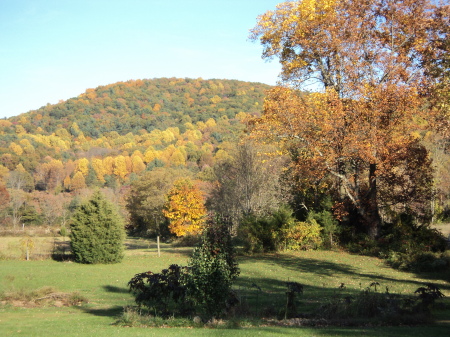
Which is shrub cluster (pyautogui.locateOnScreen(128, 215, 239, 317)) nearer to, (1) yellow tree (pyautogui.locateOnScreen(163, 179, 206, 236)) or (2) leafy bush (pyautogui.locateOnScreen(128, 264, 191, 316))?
(2) leafy bush (pyautogui.locateOnScreen(128, 264, 191, 316))

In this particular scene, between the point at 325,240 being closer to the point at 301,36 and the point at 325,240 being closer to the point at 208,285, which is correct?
the point at 301,36

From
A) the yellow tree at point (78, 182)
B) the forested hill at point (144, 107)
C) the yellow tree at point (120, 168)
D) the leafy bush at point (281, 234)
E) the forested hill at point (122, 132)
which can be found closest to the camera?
the leafy bush at point (281, 234)

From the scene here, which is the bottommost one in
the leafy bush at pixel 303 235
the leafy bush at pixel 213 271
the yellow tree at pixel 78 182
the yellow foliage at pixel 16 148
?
the leafy bush at pixel 303 235

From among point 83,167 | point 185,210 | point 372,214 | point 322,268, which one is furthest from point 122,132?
point 322,268

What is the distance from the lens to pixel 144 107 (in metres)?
148

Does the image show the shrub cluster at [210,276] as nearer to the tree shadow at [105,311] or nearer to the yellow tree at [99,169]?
the tree shadow at [105,311]

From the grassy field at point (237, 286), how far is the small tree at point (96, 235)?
3.34ft

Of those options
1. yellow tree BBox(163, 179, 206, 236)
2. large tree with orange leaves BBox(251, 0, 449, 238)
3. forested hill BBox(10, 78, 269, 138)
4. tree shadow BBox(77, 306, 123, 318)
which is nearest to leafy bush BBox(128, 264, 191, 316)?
tree shadow BBox(77, 306, 123, 318)

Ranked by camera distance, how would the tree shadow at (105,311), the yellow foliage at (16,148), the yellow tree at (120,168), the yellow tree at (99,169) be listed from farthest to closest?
the yellow tree at (120,168)
the yellow tree at (99,169)
the yellow foliage at (16,148)
the tree shadow at (105,311)

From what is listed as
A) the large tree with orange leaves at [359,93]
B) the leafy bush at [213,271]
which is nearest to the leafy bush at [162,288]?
the leafy bush at [213,271]

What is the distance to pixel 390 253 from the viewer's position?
2088cm

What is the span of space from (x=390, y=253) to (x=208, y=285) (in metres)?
14.2

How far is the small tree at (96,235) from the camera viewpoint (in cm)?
2634

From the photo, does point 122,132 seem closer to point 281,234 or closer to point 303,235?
point 281,234
